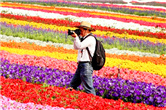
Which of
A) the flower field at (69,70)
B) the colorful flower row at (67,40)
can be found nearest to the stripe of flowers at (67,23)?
the flower field at (69,70)

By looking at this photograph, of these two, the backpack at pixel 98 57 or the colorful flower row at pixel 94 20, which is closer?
the backpack at pixel 98 57

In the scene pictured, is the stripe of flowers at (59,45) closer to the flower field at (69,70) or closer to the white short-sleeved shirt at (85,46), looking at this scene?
the flower field at (69,70)

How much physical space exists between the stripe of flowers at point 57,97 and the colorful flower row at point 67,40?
8922mm

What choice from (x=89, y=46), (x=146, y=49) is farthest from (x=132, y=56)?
(x=89, y=46)

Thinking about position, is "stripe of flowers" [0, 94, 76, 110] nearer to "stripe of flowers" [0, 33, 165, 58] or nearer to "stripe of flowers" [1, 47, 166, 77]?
"stripe of flowers" [1, 47, 166, 77]

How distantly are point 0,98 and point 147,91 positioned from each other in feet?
12.6

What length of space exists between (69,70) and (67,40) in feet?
21.6

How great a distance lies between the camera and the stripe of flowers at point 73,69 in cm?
1113

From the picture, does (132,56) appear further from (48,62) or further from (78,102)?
(78,102)

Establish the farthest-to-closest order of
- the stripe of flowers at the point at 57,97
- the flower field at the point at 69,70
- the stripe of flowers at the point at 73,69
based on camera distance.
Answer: the stripe of flowers at the point at 73,69 < the flower field at the point at 69,70 < the stripe of flowers at the point at 57,97

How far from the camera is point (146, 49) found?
1781 centimetres

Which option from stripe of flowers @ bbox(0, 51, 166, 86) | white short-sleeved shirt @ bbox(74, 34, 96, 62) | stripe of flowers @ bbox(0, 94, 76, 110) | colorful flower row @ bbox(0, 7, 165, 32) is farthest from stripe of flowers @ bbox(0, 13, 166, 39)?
stripe of flowers @ bbox(0, 94, 76, 110)

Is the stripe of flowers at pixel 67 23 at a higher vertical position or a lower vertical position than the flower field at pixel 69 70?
higher

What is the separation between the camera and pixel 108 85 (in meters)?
9.54
